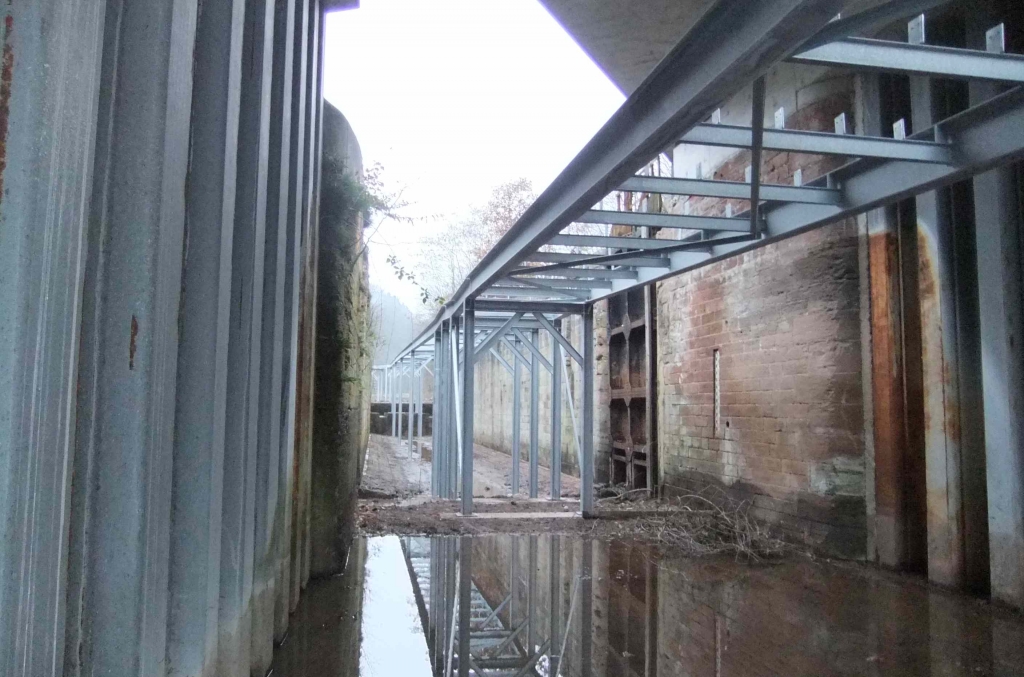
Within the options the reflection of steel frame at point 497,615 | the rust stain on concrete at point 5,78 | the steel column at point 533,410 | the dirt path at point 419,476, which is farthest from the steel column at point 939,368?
the dirt path at point 419,476

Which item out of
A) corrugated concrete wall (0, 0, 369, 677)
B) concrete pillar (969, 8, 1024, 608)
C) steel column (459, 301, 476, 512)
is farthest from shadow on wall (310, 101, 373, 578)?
concrete pillar (969, 8, 1024, 608)

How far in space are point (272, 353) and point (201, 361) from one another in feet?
4.68

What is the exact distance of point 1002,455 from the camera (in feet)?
17.5

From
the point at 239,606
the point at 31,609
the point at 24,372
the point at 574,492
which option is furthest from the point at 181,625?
the point at 574,492

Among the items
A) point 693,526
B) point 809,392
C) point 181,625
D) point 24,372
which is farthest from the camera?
point 693,526

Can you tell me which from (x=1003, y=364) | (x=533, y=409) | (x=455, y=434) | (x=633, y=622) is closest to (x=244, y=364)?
(x=633, y=622)

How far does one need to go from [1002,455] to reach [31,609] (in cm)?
594

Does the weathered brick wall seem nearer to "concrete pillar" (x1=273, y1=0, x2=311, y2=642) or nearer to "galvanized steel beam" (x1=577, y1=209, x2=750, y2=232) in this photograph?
"galvanized steel beam" (x1=577, y1=209, x2=750, y2=232)

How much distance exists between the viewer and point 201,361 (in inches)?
104

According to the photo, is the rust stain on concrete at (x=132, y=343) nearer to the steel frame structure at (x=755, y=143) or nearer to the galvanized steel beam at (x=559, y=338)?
the steel frame structure at (x=755, y=143)

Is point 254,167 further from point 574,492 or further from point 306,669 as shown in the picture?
point 574,492

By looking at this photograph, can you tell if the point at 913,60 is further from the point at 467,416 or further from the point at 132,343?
the point at 467,416

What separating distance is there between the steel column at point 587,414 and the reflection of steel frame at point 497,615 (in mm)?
1642

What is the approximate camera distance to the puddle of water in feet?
13.4
